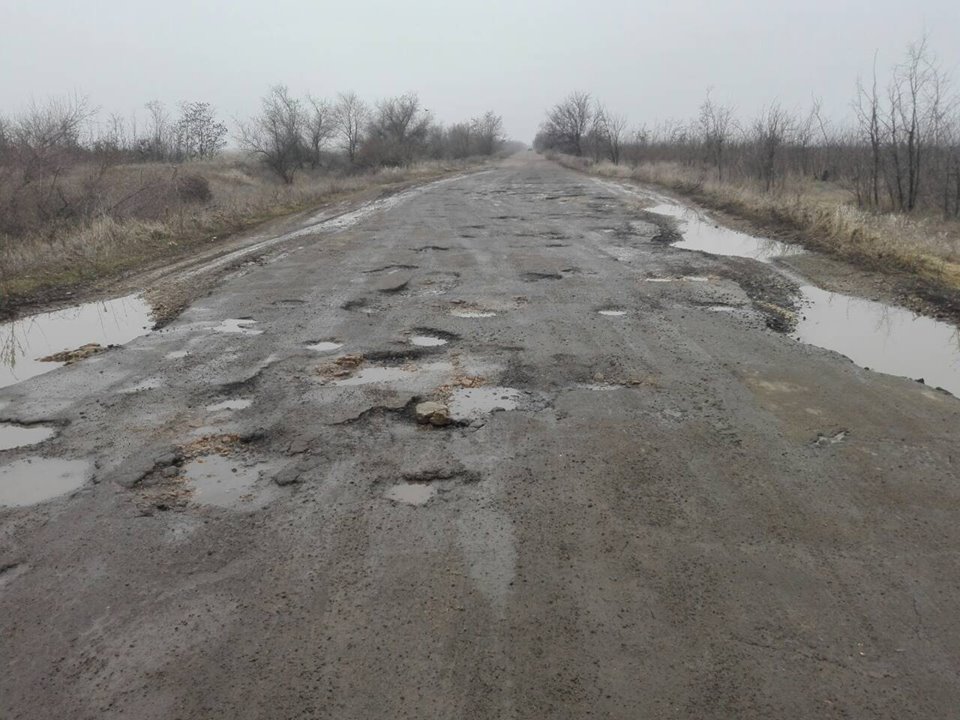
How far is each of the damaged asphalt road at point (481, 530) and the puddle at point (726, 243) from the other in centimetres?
438

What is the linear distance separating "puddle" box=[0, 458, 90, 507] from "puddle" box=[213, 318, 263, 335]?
2.55 m

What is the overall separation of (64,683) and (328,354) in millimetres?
3526

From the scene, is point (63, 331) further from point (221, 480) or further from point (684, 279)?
point (684, 279)

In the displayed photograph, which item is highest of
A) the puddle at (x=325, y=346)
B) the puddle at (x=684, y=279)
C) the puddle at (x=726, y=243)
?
the puddle at (x=726, y=243)

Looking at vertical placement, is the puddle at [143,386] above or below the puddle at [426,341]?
below

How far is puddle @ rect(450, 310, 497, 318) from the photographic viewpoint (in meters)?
6.68

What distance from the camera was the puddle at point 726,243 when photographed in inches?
398

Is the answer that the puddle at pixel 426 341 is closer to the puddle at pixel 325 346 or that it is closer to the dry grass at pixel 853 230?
the puddle at pixel 325 346

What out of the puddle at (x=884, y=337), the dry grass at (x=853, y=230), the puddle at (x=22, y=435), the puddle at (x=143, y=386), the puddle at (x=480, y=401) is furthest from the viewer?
the dry grass at (x=853, y=230)

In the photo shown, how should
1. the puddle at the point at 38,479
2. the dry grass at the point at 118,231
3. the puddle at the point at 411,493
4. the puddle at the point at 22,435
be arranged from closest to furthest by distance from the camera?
the puddle at the point at 411,493
the puddle at the point at 38,479
the puddle at the point at 22,435
the dry grass at the point at 118,231

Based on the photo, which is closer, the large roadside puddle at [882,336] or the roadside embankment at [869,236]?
the large roadside puddle at [882,336]

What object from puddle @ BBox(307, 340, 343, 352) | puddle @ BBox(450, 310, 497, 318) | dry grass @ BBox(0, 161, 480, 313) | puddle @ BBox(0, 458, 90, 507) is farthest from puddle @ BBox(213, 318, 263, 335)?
dry grass @ BBox(0, 161, 480, 313)

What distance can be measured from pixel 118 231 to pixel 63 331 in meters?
5.87

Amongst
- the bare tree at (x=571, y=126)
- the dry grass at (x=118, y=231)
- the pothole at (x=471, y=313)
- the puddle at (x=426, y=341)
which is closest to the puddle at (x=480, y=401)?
the puddle at (x=426, y=341)
